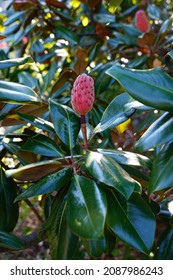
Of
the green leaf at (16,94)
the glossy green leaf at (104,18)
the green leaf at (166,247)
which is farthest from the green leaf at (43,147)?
the glossy green leaf at (104,18)

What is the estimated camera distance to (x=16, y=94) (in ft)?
2.98

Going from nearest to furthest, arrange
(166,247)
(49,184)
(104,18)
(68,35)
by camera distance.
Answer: (49,184) → (166,247) → (68,35) → (104,18)

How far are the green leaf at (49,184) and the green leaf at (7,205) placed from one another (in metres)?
0.18

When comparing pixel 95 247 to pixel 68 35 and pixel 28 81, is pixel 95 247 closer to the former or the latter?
pixel 28 81

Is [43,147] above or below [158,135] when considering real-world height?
below

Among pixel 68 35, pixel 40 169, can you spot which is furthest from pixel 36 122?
pixel 68 35

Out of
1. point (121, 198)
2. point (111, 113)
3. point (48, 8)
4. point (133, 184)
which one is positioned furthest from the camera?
point (48, 8)

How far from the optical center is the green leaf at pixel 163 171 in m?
0.79

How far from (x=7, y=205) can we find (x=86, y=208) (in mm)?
339

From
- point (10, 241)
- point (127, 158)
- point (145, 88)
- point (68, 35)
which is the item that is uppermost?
point (145, 88)
